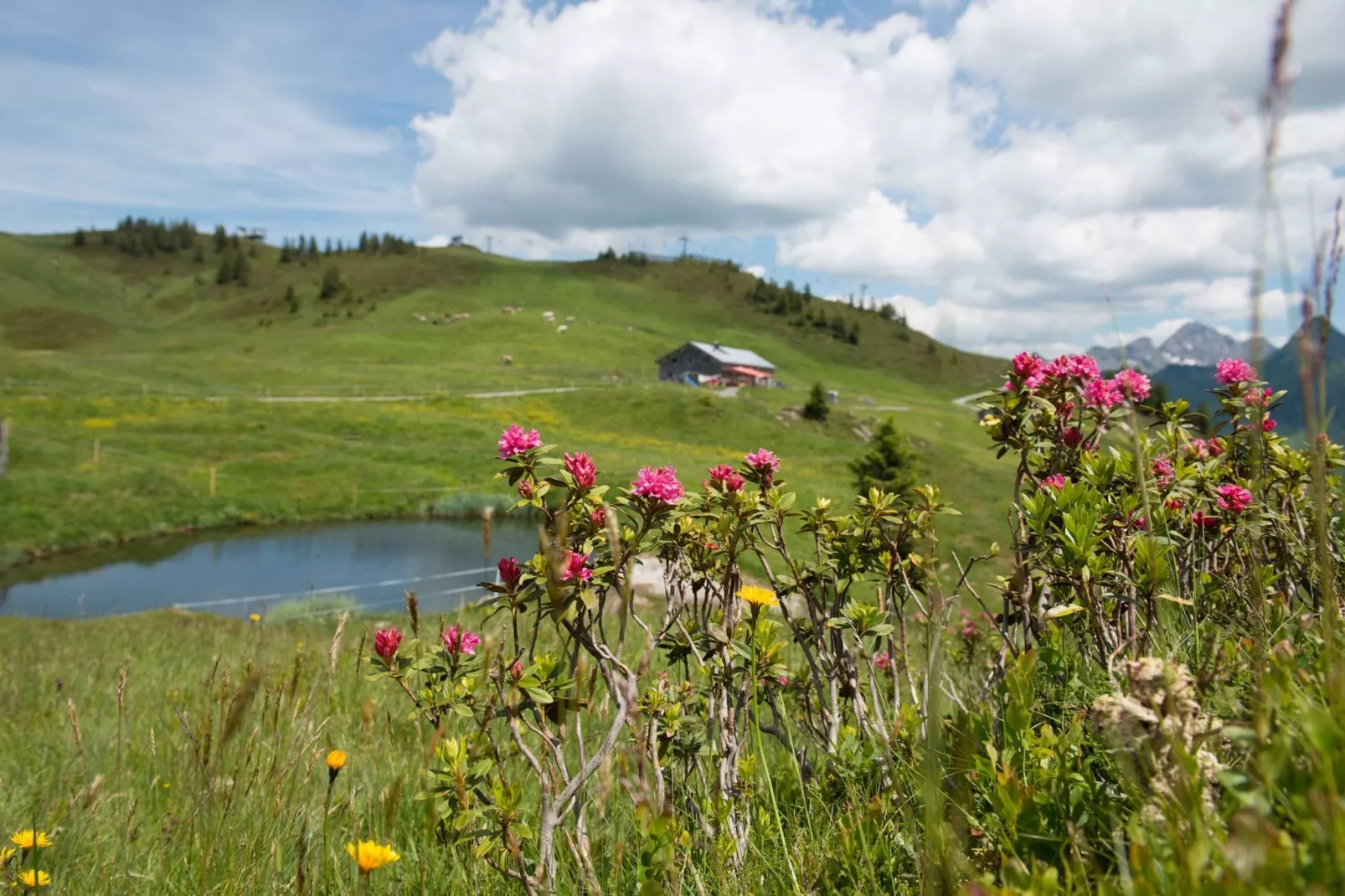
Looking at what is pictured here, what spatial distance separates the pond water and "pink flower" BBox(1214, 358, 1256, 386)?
54.0 feet

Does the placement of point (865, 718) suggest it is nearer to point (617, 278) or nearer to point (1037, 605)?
point (1037, 605)

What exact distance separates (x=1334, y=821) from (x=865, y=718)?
5.69 feet

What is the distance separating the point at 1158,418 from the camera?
147 inches

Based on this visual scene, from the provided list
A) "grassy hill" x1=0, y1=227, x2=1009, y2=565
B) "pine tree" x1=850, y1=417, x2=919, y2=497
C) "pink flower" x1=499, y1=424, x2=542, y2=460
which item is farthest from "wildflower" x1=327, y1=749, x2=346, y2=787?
"grassy hill" x1=0, y1=227, x2=1009, y2=565

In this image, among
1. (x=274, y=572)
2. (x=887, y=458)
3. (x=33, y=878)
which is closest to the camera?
(x=33, y=878)

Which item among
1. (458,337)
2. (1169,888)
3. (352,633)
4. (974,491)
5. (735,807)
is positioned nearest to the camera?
(1169,888)

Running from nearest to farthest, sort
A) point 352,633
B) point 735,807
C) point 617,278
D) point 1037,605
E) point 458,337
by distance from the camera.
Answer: point 735,807, point 1037,605, point 352,633, point 458,337, point 617,278

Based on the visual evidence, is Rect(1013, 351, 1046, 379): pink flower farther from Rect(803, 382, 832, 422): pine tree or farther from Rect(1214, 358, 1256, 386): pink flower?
Rect(803, 382, 832, 422): pine tree

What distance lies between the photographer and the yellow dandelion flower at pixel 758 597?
273 centimetres

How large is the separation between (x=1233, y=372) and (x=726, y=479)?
8.47 feet

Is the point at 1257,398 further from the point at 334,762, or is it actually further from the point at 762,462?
the point at 334,762

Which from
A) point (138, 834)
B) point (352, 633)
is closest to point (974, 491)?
point (352, 633)

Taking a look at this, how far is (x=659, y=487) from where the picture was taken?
2.56 meters

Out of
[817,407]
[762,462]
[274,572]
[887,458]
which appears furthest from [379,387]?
[762,462]
